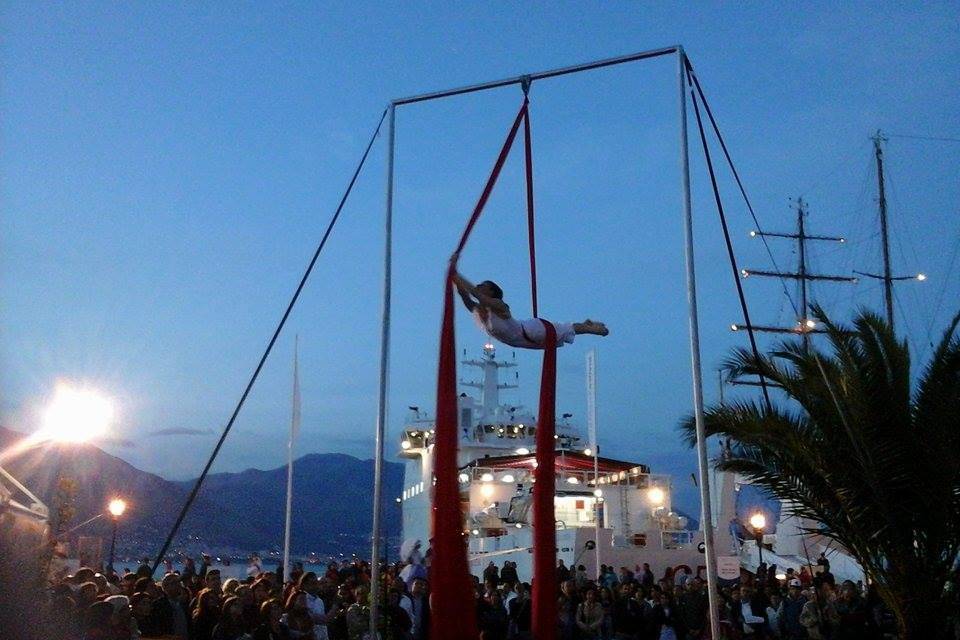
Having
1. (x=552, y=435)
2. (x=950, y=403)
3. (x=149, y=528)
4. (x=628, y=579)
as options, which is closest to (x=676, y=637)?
(x=628, y=579)

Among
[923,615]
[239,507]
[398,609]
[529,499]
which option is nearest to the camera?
[398,609]

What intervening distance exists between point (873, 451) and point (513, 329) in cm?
564

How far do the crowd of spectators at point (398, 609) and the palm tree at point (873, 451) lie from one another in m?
1.27

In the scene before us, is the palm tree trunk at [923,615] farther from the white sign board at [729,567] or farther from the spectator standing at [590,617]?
the white sign board at [729,567]

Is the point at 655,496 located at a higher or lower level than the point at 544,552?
higher

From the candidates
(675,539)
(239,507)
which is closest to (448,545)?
(675,539)

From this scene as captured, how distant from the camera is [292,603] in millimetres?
8398

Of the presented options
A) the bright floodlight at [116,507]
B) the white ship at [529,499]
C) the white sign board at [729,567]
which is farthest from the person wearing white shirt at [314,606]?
the white ship at [529,499]

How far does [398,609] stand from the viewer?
945 cm

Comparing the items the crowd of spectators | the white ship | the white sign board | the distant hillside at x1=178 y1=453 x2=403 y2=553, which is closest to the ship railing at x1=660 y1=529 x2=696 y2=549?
the white ship

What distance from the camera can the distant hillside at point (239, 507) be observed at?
6197cm

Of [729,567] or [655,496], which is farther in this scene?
[655,496]

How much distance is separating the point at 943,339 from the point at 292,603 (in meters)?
7.72

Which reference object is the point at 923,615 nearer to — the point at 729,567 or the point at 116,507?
the point at 729,567
